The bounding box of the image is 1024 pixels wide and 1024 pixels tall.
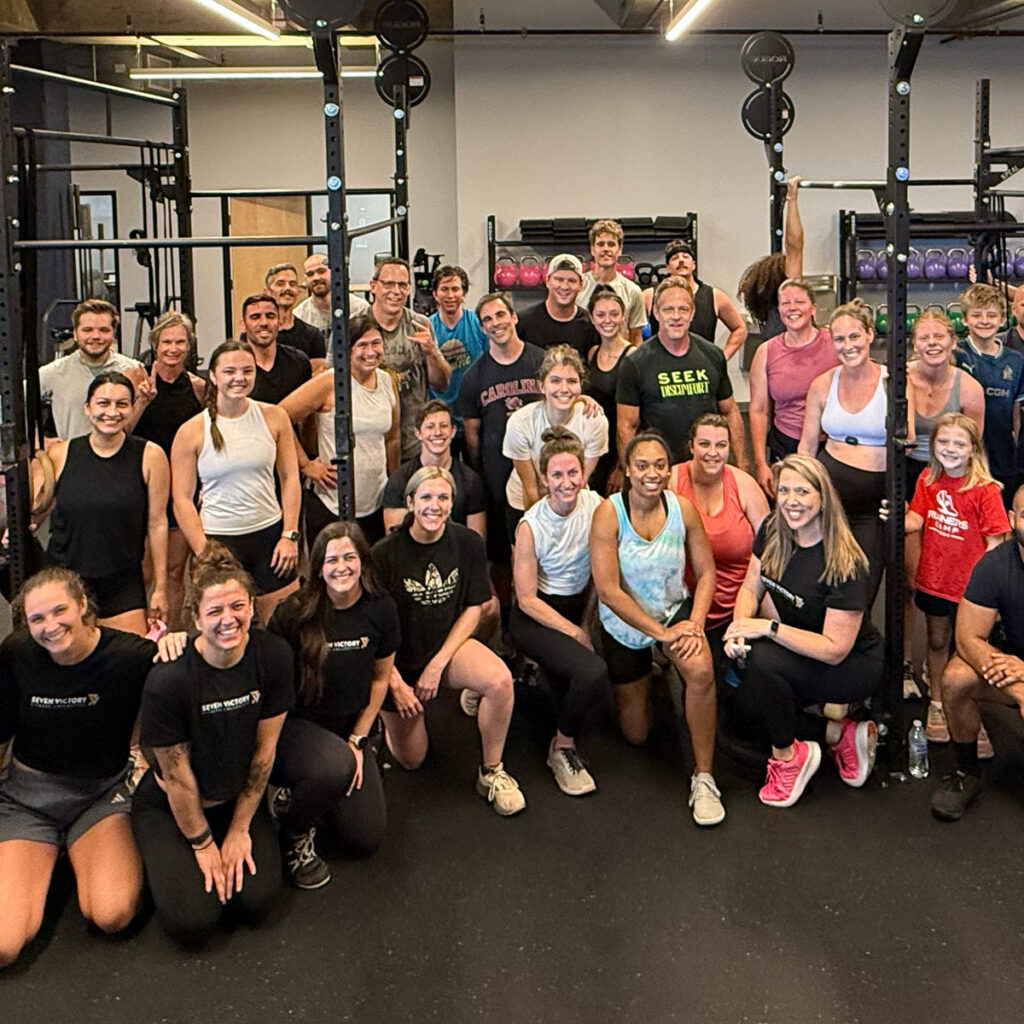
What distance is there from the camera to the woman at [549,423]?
4.02 meters

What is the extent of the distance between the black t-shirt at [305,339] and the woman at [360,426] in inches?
27.8

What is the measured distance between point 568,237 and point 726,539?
255 inches

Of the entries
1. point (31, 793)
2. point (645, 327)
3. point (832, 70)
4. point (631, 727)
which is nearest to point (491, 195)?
point (832, 70)

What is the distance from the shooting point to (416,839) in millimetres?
3316

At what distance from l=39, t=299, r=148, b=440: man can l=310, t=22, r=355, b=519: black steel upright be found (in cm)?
95

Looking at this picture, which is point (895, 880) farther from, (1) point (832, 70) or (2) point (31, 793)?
(1) point (832, 70)

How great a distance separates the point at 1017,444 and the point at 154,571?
3.33 metres

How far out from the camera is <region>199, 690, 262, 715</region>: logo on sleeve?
2.85 metres

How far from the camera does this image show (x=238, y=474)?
372 cm

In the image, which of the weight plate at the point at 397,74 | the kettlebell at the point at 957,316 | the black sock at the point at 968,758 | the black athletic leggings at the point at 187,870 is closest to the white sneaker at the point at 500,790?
the black athletic leggings at the point at 187,870

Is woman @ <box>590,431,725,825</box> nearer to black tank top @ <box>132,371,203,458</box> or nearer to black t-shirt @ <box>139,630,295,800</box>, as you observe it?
black t-shirt @ <box>139,630,295,800</box>

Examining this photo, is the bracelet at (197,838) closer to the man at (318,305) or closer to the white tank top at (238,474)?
the white tank top at (238,474)

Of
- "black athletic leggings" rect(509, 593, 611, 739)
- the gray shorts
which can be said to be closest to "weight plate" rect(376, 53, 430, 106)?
"black athletic leggings" rect(509, 593, 611, 739)

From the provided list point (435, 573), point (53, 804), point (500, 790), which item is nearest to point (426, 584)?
point (435, 573)
